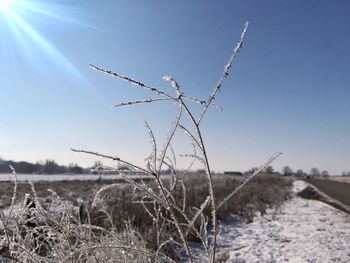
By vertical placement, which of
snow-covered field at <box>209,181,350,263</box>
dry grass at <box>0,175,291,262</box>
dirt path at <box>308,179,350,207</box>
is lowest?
snow-covered field at <box>209,181,350,263</box>

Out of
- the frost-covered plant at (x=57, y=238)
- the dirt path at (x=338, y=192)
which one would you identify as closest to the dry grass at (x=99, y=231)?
the frost-covered plant at (x=57, y=238)

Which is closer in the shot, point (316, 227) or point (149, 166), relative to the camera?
point (149, 166)

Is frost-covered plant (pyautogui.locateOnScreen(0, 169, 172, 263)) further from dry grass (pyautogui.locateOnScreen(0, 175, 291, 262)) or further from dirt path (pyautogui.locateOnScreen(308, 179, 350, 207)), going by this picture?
dirt path (pyautogui.locateOnScreen(308, 179, 350, 207))

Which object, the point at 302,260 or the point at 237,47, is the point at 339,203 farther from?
the point at 237,47

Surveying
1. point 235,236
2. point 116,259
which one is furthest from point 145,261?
point 235,236

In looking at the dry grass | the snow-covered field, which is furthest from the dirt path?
the snow-covered field

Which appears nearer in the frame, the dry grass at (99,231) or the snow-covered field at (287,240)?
the dry grass at (99,231)

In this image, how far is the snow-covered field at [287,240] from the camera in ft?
22.9

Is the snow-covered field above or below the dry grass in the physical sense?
below

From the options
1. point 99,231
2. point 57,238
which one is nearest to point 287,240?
point 99,231

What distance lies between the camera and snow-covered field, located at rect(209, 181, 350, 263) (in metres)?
6.97

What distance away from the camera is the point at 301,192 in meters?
25.2

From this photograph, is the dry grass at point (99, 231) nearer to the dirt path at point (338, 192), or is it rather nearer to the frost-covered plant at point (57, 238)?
the frost-covered plant at point (57, 238)

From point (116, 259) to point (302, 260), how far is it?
4652 millimetres
